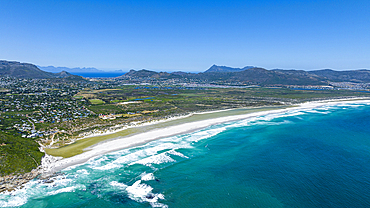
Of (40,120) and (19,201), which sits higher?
(40,120)

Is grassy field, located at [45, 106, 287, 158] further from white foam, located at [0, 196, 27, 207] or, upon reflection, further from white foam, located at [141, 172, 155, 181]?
white foam, located at [141, 172, 155, 181]

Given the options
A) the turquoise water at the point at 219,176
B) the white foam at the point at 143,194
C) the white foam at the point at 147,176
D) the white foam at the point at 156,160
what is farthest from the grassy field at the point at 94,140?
the white foam at the point at 143,194

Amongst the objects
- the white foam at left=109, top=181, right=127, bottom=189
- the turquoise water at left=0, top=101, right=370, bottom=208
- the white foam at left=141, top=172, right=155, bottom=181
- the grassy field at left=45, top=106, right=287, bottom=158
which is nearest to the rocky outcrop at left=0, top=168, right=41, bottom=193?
the turquoise water at left=0, top=101, right=370, bottom=208

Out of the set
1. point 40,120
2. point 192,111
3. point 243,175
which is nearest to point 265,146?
point 243,175

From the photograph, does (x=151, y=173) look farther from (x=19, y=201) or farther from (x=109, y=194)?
(x=19, y=201)

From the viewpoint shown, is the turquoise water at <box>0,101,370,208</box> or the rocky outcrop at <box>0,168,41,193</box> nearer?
the turquoise water at <box>0,101,370,208</box>

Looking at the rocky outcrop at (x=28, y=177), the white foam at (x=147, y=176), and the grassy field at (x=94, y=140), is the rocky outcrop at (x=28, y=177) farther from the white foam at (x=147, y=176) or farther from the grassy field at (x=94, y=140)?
the white foam at (x=147, y=176)

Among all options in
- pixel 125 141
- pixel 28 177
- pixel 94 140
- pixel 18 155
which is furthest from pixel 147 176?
pixel 18 155

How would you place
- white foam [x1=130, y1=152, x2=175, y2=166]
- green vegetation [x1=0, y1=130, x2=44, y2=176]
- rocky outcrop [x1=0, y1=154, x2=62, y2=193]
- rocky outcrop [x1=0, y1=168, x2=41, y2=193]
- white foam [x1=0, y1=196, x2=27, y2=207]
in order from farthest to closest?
white foam [x1=130, y1=152, x2=175, y2=166], green vegetation [x1=0, y1=130, x2=44, y2=176], rocky outcrop [x1=0, y1=154, x2=62, y2=193], rocky outcrop [x1=0, y1=168, x2=41, y2=193], white foam [x1=0, y1=196, x2=27, y2=207]
